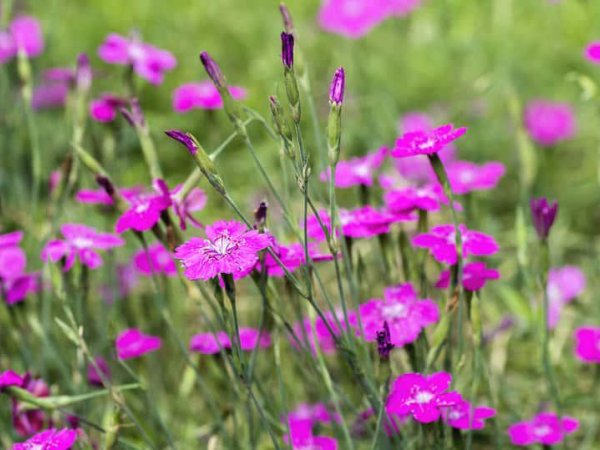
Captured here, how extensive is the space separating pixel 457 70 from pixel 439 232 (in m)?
1.72

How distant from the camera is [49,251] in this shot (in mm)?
1536

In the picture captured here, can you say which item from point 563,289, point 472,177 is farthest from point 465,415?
point 563,289

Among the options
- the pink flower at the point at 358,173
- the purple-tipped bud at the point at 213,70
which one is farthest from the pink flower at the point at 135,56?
the purple-tipped bud at the point at 213,70

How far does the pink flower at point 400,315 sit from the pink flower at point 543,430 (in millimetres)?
232

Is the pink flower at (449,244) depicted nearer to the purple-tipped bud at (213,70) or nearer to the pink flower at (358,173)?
the pink flower at (358,173)

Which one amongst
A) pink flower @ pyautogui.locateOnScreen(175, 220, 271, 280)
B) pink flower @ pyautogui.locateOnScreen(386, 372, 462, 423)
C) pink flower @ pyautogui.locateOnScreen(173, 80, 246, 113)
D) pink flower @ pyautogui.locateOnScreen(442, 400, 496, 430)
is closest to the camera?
pink flower @ pyautogui.locateOnScreen(175, 220, 271, 280)

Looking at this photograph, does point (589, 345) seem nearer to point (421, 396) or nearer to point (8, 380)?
point (421, 396)

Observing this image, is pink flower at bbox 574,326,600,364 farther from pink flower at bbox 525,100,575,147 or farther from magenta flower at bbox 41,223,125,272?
pink flower at bbox 525,100,575,147

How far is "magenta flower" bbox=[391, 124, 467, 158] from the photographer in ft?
4.06

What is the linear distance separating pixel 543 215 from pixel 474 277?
14 centimetres

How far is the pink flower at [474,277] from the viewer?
1.38 meters

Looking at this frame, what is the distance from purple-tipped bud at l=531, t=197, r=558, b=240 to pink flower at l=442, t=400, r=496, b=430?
28 cm

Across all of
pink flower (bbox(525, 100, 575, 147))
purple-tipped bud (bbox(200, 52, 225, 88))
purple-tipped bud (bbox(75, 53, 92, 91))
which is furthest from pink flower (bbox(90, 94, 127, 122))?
pink flower (bbox(525, 100, 575, 147))

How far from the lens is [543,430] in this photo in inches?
57.1
